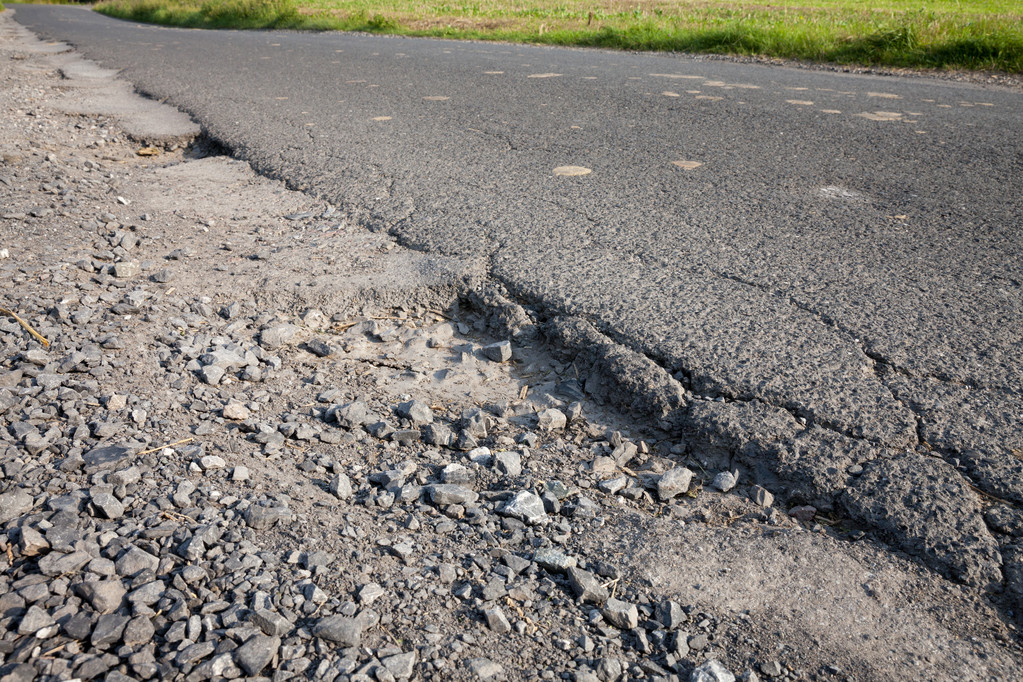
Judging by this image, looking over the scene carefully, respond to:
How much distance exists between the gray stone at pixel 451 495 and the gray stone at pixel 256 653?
1.57 feet

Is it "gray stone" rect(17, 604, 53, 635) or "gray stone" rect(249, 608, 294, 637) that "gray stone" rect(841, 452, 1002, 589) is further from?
"gray stone" rect(17, 604, 53, 635)

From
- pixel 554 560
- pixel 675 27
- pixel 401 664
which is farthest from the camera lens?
pixel 675 27

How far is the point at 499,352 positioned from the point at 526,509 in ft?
2.46

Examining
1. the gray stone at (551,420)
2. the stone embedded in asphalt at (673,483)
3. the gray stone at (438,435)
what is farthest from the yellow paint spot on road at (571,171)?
the stone embedded in asphalt at (673,483)

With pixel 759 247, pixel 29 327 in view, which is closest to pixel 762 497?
pixel 759 247

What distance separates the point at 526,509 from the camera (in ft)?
5.09

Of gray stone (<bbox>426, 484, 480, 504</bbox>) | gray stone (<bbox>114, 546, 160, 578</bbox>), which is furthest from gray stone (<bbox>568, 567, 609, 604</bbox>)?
gray stone (<bbox>114, 546, 160, 578</bbox>)

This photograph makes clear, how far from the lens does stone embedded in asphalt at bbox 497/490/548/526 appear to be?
1.53 metres

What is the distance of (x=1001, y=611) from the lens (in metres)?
1.31

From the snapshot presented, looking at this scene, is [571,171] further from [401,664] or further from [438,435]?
[401,664]

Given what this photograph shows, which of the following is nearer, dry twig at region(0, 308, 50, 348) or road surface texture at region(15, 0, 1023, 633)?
road surface texture at region(15, 0, 1023, 633)

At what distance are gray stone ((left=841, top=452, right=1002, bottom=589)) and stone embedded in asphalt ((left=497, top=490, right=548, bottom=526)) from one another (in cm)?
69

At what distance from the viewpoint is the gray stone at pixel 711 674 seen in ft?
3.86

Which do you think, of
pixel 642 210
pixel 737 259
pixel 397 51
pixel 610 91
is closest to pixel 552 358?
pixel 737 259
